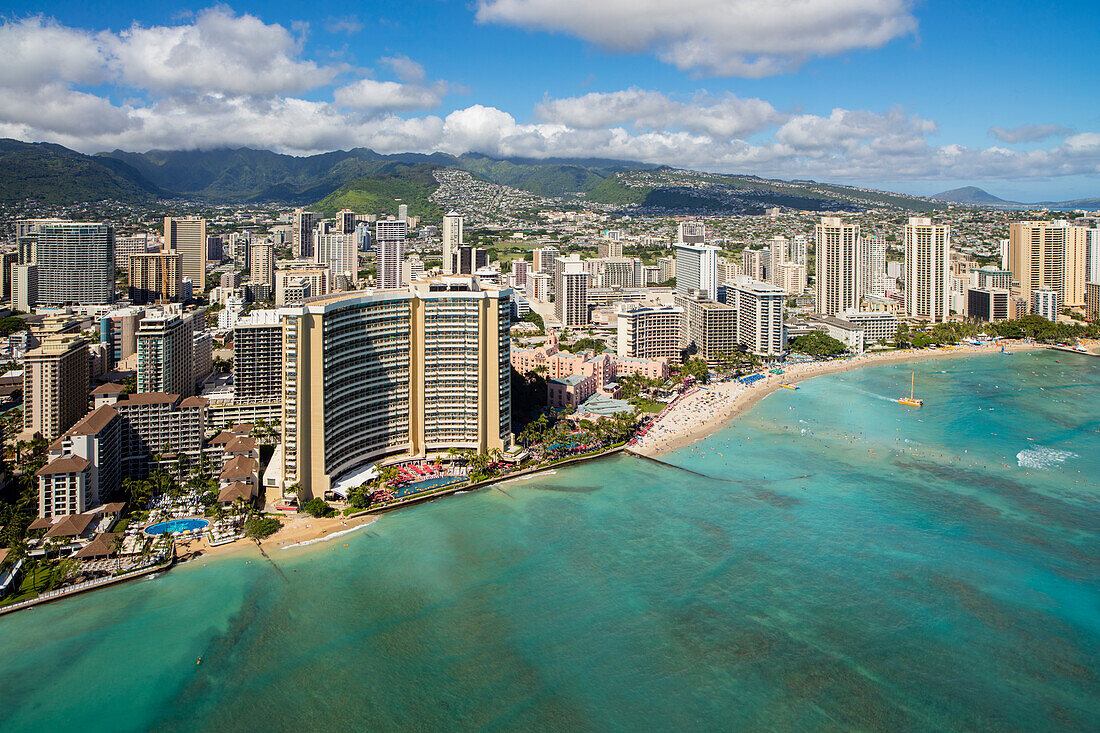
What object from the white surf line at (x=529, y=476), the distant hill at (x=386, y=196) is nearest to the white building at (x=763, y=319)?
the white surf line at (x=529, y=476)

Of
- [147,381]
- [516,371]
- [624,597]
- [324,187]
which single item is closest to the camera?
[624,597]

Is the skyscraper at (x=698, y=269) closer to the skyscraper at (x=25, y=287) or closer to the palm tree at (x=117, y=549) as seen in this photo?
the palm tree at (x=117, y=549)

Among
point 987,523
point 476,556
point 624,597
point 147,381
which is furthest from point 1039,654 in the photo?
point 147,381

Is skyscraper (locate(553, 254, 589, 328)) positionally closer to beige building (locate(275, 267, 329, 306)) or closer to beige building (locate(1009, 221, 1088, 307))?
beige building (locate(275, 267, 329, 306))

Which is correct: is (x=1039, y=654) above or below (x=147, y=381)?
below

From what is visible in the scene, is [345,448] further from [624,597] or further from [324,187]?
[324,187]

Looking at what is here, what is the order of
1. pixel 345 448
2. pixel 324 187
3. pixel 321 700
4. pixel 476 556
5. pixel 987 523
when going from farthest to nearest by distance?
pixel 324 187 → pixel 345 448 → pixel 987 523 → pixel 476 556 → pixel 321 700

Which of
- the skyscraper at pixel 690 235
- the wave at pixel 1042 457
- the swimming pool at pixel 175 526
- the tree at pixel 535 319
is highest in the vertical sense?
the skyscraper at pixel 690 235
